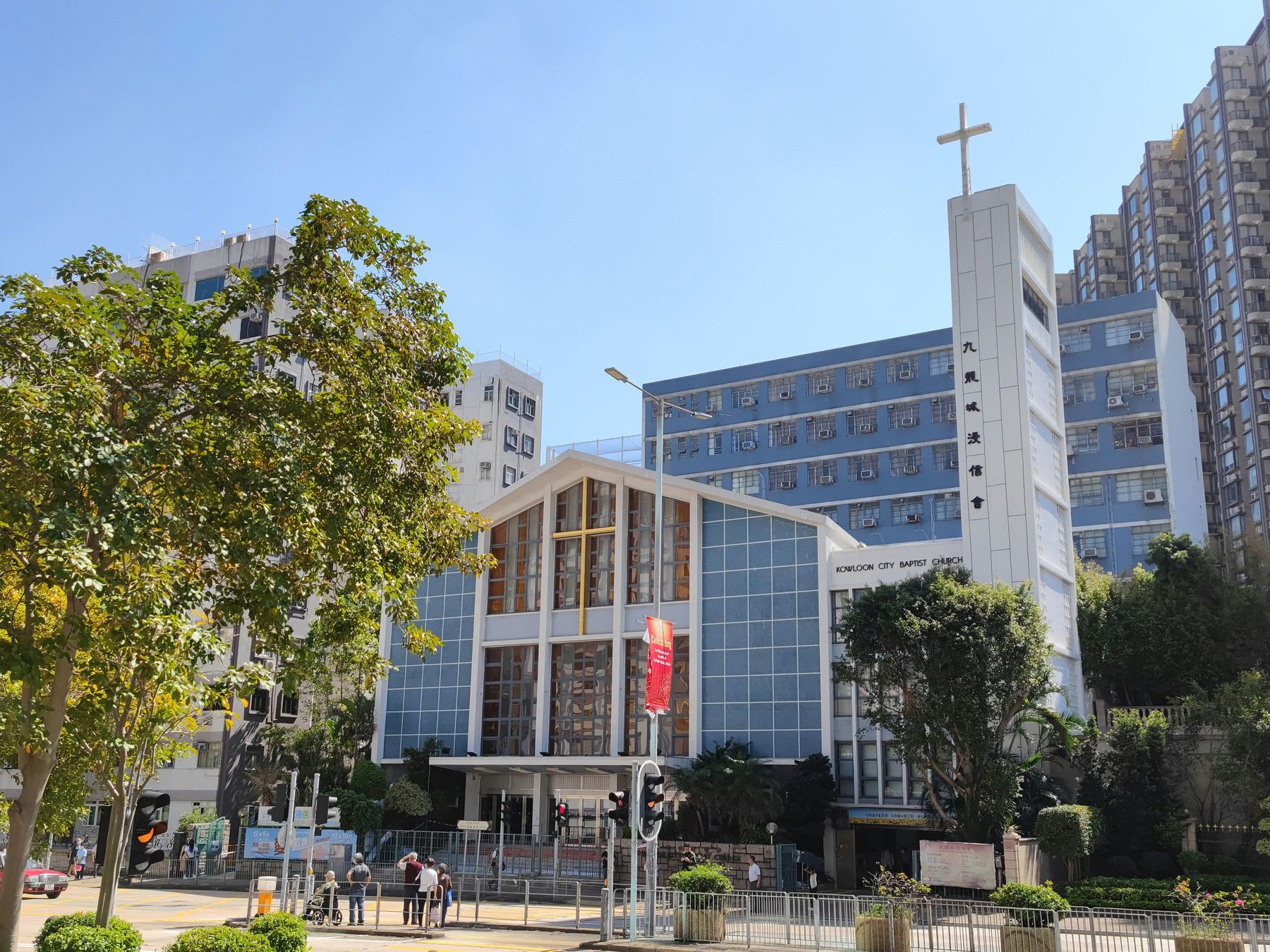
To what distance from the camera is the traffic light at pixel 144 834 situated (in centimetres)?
1542

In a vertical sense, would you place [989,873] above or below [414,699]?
below

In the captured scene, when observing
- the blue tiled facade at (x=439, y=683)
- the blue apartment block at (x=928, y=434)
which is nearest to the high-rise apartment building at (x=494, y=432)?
the blue apartment block at (x=928, y=434)

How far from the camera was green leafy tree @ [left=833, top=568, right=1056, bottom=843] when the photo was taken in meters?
34.7

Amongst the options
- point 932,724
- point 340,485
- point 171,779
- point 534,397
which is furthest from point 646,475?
point 534,397

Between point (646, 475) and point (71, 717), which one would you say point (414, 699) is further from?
point (71, 717)

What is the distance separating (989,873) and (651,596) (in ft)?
62.7

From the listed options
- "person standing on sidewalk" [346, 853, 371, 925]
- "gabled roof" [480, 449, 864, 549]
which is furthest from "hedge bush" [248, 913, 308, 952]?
"gabled roof" [480, 449, 864, 549]

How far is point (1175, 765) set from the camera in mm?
38188

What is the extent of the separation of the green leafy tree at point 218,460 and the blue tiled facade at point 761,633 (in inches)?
1161

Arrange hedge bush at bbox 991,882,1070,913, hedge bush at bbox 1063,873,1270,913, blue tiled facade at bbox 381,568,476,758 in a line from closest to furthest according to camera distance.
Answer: hedge bush at bbox 991,882,1070,913 → hedge bush at bbox 1063,873,1270,913 → blue tiled facade at bbox 381,568,476,758

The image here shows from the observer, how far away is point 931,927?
21625mm

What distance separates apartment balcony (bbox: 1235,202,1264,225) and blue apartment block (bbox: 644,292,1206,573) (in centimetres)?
1690

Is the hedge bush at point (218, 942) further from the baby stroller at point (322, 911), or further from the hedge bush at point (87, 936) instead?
the baby stroller at point (322, 911)

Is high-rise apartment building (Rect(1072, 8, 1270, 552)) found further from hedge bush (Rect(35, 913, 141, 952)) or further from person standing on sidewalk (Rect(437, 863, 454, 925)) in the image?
hedge bush (Rect(35, 913, 141, 952))
